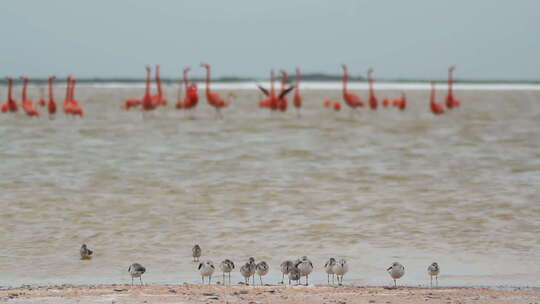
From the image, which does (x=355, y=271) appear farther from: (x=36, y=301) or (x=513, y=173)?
(x=513, y=173)

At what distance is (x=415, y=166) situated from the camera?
16.8 metres

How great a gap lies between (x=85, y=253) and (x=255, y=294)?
252 centimetres

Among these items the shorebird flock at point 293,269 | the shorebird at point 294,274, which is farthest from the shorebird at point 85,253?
the shorebird at point 294,274

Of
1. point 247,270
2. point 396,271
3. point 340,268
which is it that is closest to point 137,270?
point 247,270

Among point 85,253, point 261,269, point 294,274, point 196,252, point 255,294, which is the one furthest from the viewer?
point 85,253

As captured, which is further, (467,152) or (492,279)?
(467,152)

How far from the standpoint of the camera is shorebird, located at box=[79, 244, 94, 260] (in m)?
8.69

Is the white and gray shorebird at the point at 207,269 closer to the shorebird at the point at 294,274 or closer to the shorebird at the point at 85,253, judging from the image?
the shorebird at the point at 294,274

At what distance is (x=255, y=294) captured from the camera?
270 inches

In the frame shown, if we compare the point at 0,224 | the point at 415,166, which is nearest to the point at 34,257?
the point at 0,224

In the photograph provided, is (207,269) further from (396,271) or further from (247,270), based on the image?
(396,271)

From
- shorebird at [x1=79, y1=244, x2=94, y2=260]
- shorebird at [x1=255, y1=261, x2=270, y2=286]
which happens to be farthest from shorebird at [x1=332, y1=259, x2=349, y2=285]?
shorebird at [x1=79, y1=244, x2=94, y2=260]

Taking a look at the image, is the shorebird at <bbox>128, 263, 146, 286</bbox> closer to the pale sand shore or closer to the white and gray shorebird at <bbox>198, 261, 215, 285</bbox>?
the pale sand shore

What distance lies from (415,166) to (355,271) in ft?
29.2
